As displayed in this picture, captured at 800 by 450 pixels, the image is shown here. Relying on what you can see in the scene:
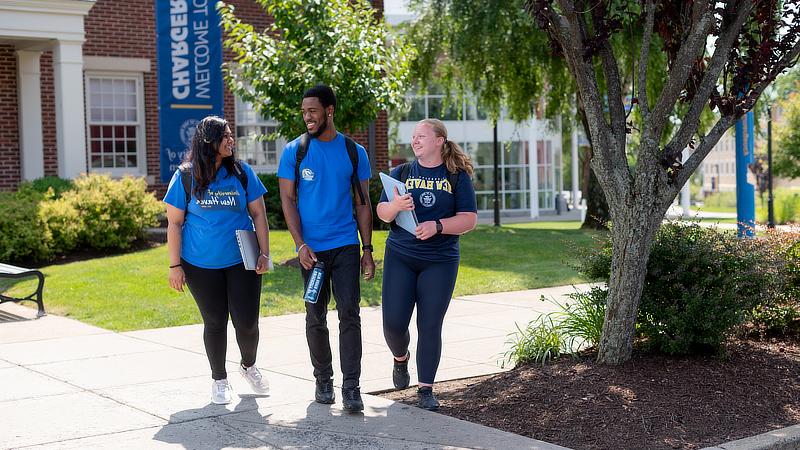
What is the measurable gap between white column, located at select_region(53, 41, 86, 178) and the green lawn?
9.11ft

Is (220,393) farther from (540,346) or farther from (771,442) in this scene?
(771,442)

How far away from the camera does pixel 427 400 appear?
20.4ft

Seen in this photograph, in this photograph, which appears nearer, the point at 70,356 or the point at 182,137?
the point at 70,356

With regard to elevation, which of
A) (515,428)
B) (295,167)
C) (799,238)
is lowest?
(515,428)

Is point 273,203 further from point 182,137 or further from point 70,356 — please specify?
point 70,356

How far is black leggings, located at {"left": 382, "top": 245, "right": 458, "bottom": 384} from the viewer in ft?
20.4

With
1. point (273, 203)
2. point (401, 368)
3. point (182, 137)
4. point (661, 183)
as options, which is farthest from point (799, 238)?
point (273, 203)

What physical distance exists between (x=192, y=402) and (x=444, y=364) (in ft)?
7.29

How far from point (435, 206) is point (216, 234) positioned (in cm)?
143

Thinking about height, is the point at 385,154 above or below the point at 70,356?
above

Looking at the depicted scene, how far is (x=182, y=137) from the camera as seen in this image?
17.8 metres

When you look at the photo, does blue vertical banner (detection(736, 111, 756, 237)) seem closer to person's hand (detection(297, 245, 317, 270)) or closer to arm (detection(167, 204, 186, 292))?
person's hand (detection(297, 245, 317, 270))

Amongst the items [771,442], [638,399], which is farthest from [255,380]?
[771,442]

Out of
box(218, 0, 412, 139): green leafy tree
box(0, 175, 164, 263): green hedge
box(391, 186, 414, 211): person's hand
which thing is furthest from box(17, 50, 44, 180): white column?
box(391, 186, 414, 211): person's hand
